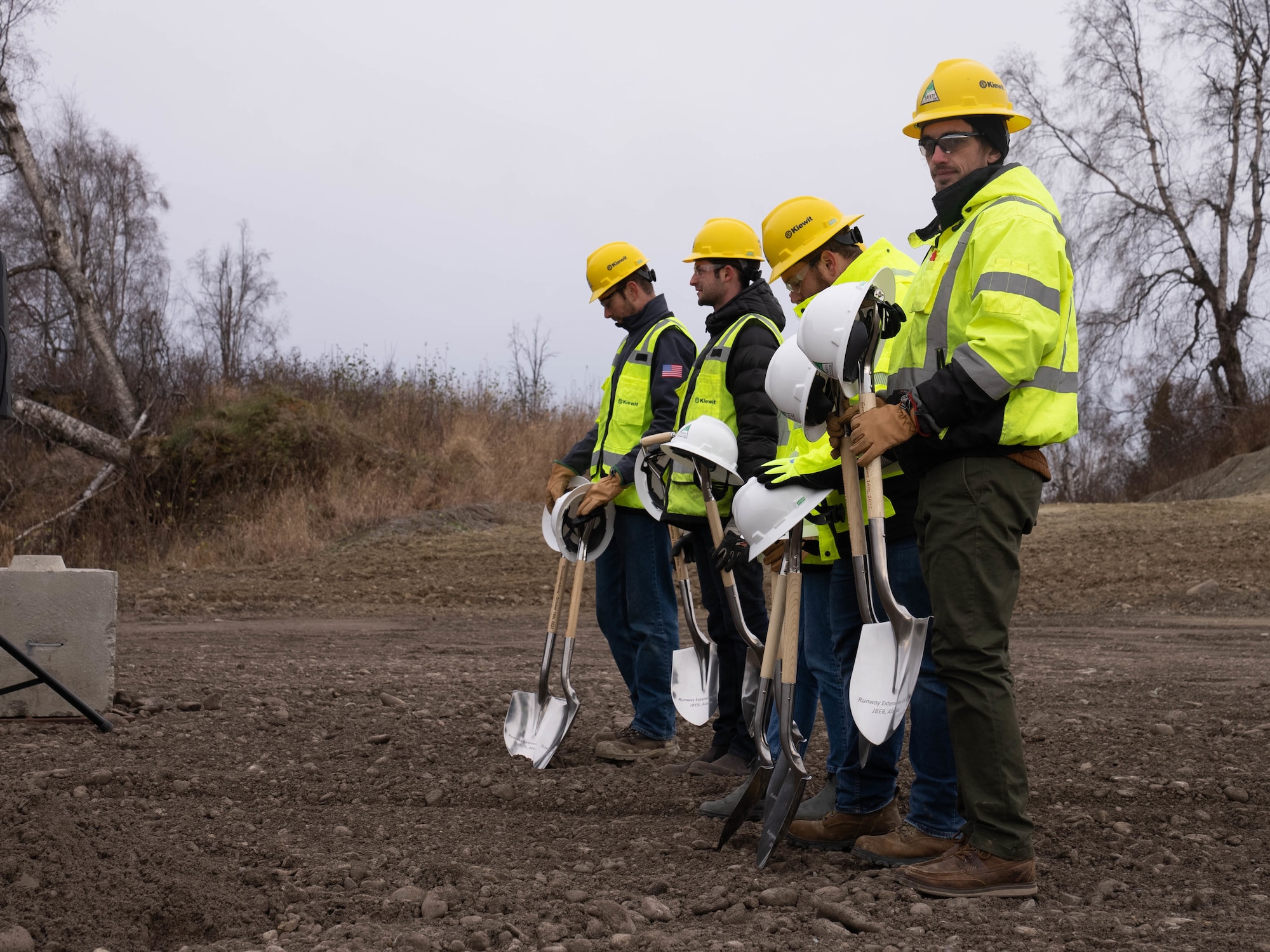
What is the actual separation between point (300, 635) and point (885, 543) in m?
7.98

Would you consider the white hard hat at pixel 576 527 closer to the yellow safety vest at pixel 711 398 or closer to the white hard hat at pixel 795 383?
the yellow safety vest at pixel 711 398

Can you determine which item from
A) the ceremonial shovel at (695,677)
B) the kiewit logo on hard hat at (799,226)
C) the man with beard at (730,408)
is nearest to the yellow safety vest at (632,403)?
the man with beard at (730,408)

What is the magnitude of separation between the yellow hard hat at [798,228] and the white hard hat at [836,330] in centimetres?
68

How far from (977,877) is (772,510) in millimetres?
1219

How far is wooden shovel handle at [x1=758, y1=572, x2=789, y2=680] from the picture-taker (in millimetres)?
3812

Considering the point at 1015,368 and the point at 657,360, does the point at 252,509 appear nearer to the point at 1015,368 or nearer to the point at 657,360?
the point at 657,360

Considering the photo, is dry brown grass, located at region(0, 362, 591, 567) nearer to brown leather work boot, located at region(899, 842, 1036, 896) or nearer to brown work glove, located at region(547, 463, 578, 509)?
brown work glove, located at region(547, 463, 578, 509)

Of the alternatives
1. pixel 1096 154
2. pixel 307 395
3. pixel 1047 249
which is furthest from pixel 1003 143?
pixel 1096 154

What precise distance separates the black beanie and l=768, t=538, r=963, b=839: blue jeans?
124 cm

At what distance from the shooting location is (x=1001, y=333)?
10.2 ft

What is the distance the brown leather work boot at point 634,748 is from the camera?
17.1ft

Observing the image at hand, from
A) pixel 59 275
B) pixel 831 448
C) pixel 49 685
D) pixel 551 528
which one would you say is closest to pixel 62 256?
pixel 59 275

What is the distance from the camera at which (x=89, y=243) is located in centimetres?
3195

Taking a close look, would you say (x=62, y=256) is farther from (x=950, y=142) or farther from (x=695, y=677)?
(x=950, y=142)
